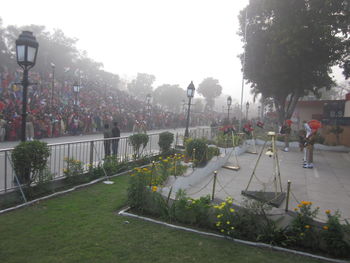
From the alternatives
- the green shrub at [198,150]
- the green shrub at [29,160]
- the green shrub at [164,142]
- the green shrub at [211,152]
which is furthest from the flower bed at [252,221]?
the green shrub at [164,142]

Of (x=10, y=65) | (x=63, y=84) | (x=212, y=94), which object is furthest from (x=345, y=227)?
(x=212, y=94)

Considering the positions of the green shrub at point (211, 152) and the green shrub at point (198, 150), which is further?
the green shrub at point (211, 152)

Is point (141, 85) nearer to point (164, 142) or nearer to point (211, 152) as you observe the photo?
point (164, 142)

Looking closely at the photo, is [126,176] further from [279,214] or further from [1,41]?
[1,41]

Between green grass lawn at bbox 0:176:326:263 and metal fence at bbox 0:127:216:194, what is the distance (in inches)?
40.1

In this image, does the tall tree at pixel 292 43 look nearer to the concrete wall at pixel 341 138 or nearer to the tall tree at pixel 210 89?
the concrete wall at pixel 341 138

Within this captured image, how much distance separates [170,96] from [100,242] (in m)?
75.1

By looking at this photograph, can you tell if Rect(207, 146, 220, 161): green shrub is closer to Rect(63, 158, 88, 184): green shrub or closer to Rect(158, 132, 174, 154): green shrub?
Rect(158, 132, 174, 154): green shrub

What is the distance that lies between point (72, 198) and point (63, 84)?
27087mm

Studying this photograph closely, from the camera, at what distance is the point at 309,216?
4465mm

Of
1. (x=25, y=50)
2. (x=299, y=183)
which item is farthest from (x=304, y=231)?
(x=25, y=50)

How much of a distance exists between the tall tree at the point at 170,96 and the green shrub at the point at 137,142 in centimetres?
6771

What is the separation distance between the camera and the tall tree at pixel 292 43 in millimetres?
19812

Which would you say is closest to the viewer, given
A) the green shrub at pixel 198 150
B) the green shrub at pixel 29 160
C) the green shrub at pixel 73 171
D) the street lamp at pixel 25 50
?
the green shrub at pixel 29 160
